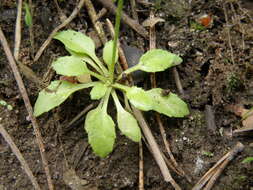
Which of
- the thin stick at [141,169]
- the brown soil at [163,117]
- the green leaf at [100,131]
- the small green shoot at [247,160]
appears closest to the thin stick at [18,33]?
the brown soil at [163,117]

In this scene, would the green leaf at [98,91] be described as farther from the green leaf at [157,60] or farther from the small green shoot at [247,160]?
the small green shoot at [247,160]

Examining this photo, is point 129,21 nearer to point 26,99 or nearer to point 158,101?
point 158,101

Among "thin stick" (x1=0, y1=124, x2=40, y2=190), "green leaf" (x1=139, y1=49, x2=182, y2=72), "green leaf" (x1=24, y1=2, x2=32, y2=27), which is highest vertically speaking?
"green leaf" (x1=24, y1=2, x2=32, y2=27)

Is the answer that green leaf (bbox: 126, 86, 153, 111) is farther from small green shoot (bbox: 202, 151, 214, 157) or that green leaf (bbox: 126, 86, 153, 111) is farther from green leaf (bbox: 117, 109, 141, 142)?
small green shoot (bbox: 202, 151, 214, 157)

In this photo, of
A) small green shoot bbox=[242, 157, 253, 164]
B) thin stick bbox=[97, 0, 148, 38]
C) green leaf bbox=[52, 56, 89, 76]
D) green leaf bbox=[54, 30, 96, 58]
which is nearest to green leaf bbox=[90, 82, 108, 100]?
green leaf bbox=[52, 56, 89, 76]

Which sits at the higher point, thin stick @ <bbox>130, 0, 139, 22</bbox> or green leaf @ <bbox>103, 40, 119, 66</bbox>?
thin stick @ <bbox>130, 0, 139, 22</bbox>

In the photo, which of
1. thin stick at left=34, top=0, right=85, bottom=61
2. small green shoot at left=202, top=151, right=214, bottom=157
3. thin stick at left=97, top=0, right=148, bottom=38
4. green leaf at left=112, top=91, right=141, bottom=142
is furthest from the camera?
thin stick at left=97, top=0, right=148, bottom=38

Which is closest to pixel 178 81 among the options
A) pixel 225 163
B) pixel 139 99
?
pixel 139 99
